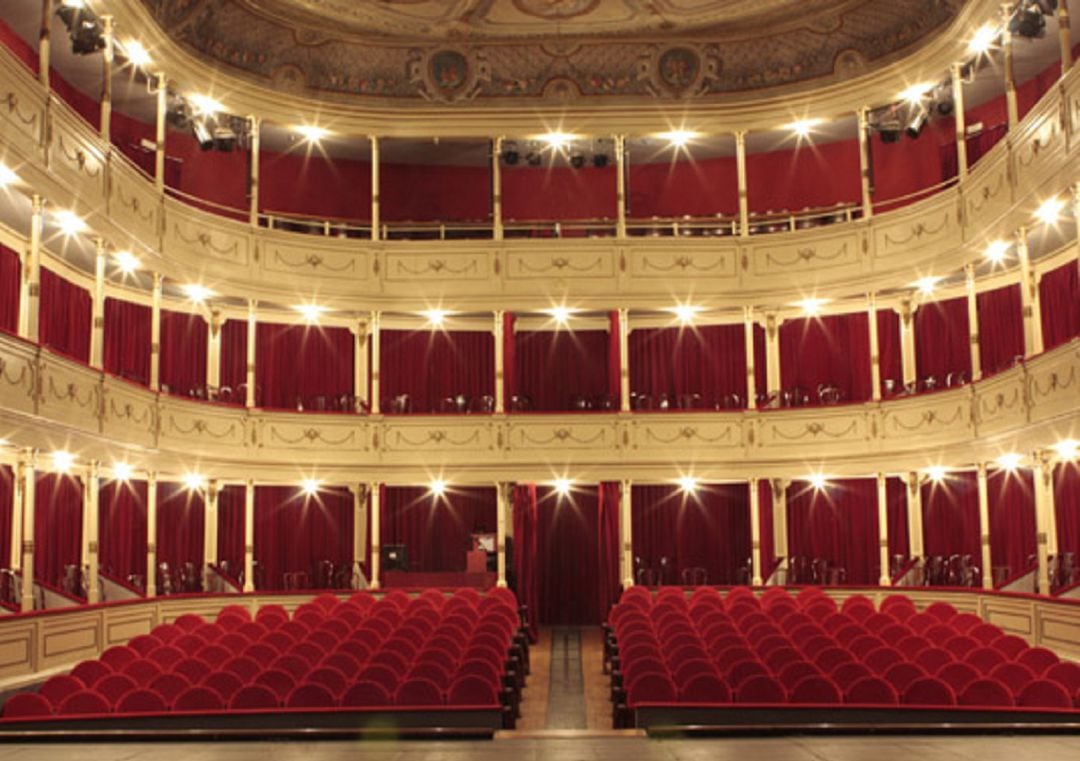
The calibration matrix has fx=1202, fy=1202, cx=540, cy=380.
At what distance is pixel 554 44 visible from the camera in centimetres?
1959

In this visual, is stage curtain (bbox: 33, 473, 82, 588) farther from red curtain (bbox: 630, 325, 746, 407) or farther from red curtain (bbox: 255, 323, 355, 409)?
red curtain (bbox: 630, 325, 746, 407)

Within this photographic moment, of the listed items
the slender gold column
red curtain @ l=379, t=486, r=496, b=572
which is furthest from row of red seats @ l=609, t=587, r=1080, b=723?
red curtain @ l=379, t=486, r=496, b=572

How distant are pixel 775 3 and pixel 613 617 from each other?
1015 centimetres

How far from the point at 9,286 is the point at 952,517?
13.8 metres

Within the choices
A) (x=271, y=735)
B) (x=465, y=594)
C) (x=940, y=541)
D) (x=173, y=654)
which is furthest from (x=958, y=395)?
(x=271, y=735)

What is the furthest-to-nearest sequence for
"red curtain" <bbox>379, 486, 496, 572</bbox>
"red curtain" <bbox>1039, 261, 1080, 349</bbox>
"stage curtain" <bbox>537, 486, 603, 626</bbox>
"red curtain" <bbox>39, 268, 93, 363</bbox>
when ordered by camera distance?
1. "stage curtain" <bbox>537, 486, 603, 626</bbox>
2. "red curtain" <bbox>379, 486, 496, 572</bbox>
3. "red curtain" <bbox>39, 268, 93, 363</bbox>
4. "red curtain" <bbox>1039, 261, 1080, 349</bbox>

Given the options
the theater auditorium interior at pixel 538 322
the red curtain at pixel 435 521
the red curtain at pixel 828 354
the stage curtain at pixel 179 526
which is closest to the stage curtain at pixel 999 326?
the theater auditorium interior at pixel 538 322

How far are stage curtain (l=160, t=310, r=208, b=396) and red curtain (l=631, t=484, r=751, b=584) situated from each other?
7.77m

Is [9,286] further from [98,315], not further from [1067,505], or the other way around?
[1067,505]

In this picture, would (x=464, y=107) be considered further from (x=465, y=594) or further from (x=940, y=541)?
(x=940, y=541)

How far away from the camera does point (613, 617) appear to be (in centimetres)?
1370

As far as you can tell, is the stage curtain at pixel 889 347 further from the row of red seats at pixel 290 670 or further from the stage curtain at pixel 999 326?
the row of red seats at pixel 290 670

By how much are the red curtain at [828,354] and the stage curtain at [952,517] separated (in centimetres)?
210

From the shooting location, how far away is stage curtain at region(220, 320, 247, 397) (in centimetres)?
2006
